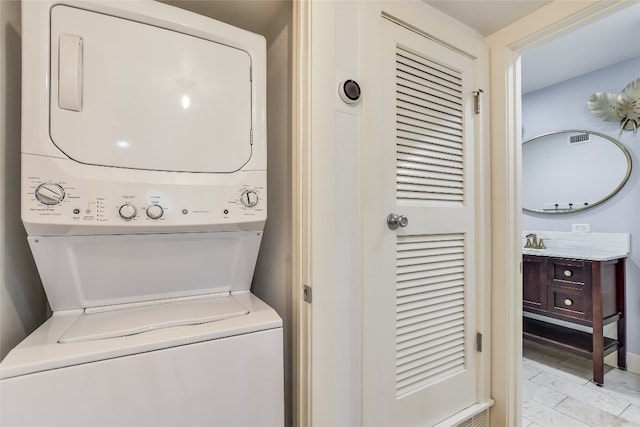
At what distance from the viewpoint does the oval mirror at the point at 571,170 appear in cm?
247

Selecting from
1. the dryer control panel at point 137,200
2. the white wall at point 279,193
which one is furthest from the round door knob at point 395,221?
the dryer control panel at point 137,200

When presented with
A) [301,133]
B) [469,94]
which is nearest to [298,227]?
[301,133]

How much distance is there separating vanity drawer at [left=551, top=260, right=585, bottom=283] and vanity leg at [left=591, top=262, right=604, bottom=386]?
7cm

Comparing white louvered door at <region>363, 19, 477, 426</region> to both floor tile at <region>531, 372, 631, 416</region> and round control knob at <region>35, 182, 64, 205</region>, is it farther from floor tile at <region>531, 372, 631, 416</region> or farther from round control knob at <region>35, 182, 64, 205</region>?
floor tile at <region>531, 372, 631, 416</region>

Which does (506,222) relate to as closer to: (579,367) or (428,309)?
(428,309)

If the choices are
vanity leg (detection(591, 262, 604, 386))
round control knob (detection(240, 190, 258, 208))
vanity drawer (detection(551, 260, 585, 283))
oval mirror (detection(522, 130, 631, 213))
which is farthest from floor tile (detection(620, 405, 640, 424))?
round control knob (detection(240, 190, 258, 208))

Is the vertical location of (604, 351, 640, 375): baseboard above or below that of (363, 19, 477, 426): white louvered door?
below

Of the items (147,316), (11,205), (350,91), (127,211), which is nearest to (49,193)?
(127,211)

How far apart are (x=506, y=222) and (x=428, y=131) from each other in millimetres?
634

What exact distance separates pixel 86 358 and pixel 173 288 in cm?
40

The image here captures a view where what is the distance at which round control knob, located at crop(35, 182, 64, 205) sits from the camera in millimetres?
768

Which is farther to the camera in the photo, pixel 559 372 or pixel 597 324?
pixel 559 372

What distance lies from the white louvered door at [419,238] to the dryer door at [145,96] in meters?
0.52

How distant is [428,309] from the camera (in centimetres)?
135
